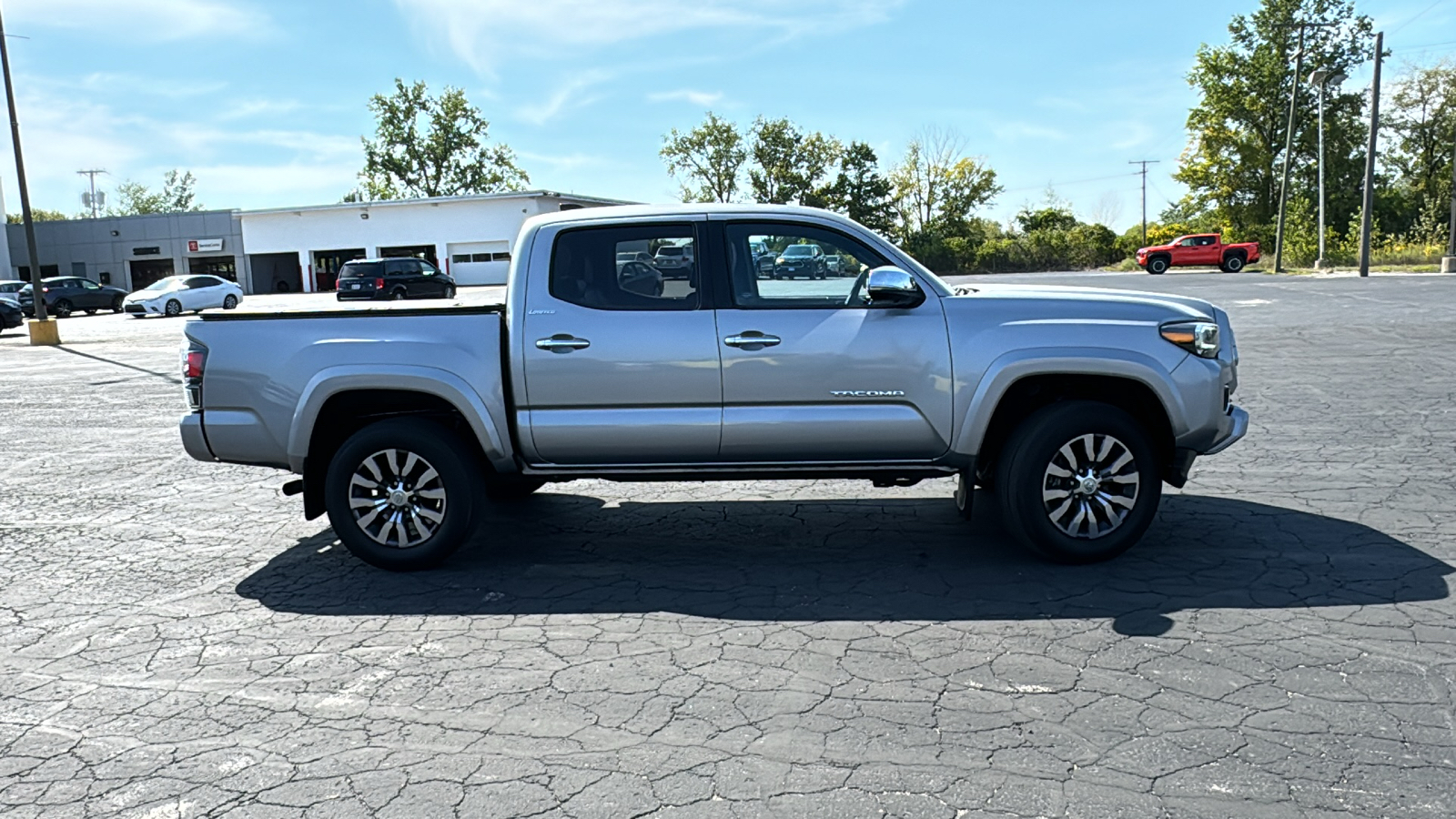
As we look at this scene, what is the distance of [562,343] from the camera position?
18.5 feet

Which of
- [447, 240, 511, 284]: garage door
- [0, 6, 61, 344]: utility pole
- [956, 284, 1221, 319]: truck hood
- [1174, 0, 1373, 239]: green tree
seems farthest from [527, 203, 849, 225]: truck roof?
[1174, 0, 1373, 239]: green tree

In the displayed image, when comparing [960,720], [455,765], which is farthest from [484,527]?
[960,720]

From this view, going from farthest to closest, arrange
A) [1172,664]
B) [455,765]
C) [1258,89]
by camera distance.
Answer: [1258,89]
[1172,664]
[455,765]

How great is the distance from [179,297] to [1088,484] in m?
39.6

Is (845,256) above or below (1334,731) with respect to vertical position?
above

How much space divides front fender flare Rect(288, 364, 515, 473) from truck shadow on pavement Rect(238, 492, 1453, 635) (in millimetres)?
822

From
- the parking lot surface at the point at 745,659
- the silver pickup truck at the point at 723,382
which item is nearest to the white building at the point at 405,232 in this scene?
the parking lot surface at the point at 745,659

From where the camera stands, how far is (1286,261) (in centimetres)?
4875

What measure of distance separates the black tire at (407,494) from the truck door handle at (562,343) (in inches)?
29.9

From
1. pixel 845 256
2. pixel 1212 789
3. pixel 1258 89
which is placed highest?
pixel 1258 89

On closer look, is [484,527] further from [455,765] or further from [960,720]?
[960,720]

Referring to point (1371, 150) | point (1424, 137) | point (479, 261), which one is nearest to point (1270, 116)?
point (1424, 137)

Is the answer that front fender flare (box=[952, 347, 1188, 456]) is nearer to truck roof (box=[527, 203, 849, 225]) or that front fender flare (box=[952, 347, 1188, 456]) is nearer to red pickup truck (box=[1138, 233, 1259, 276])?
truck roof (box=[527, 203, 849, 225])

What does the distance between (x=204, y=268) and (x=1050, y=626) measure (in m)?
69.9
